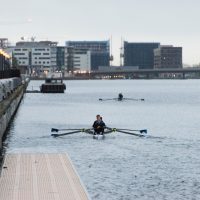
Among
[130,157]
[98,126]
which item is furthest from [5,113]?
[130,157]

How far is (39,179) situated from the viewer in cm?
3878

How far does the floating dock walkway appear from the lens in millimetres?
34312

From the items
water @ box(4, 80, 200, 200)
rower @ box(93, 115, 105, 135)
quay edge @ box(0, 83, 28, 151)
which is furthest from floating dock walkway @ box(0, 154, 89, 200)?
rower @ box(93, 115, 105, 135)

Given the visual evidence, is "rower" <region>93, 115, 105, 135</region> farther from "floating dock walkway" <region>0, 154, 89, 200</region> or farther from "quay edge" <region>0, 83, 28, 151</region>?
"floating dock walkway" <region>0, 154, 89, 200</region>

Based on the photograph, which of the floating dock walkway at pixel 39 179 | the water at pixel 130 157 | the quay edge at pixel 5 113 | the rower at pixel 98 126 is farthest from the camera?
the rower at pixel 98 126

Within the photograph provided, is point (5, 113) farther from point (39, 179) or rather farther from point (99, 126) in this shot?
point (39, 179)

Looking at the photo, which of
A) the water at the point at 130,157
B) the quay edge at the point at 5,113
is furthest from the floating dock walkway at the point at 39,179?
the quay edge at the point at 5,113

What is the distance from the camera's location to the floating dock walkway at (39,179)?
3431 cm

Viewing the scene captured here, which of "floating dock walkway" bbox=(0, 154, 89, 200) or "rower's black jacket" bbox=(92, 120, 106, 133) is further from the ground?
"rower's black jacket" bbox=(92, 120, 106, 133)

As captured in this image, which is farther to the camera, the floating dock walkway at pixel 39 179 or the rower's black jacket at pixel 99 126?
the rower's black jacket at pixel 99 126

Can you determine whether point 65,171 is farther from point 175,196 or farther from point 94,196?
point 175,196

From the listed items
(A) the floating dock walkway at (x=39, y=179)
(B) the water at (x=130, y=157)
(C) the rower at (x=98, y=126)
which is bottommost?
(B) the water at (x=130, y=157)

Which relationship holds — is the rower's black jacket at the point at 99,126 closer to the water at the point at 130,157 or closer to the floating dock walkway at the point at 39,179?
the water at the point at 130,157

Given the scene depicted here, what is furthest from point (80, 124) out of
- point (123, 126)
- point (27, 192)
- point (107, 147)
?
point (27, 192)
